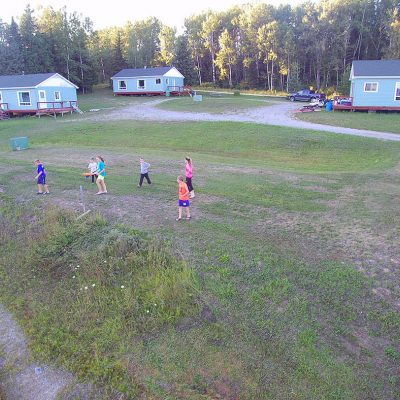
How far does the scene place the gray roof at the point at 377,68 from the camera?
115 feet

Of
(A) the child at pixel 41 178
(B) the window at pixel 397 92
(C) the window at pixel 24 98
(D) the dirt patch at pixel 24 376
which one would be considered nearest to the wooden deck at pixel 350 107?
(B) the window at pixel 397 92

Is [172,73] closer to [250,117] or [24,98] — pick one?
[24,98]

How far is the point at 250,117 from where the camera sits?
112 ft

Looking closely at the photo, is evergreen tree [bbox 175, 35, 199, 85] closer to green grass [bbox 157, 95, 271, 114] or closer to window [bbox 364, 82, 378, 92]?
green grass [bbox 157, 95, 271, 114]

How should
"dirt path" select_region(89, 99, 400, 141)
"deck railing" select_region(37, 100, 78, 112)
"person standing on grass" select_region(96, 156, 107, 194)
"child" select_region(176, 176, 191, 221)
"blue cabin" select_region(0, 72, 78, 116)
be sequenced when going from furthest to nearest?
"blue cabin" select_region(0, 72, 78, 116), "deck railing" select_region(37, 100, 78, 112), "dirt path" select_region(89, 99, 400, 141), "person standing on grass" select_region(96, 156, 107, 194), "child" select_region(176, 176, 191, 221)

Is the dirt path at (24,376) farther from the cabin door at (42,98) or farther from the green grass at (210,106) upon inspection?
the cabin door at (42,98)

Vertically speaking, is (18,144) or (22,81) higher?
(22,81)

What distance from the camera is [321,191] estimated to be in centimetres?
1450

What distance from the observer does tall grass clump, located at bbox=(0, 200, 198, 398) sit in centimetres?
728

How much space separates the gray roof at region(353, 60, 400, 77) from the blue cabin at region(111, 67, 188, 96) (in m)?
26.4

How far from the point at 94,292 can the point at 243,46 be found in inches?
2587

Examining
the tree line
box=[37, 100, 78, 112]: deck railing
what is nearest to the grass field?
box=[37, 100, 78, 112]: deck railing

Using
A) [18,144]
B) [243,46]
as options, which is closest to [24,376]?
[18,144]

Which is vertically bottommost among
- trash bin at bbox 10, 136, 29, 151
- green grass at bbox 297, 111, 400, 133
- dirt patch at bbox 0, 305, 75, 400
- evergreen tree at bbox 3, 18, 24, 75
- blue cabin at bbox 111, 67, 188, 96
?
dirt patch at bbox 0, 305, 75, 400
